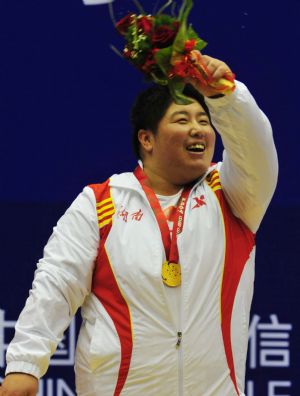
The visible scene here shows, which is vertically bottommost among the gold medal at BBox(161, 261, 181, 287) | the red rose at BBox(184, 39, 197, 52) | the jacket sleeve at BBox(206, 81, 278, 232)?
the gold medal at BBox(161, 261, 181, 287)

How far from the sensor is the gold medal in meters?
3.66

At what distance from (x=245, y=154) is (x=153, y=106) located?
432 mm

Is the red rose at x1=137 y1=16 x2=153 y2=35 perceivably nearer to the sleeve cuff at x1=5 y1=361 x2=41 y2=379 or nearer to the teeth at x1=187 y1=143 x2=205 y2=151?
the teeth at x1=187 y1=143 x2=205 y2=151

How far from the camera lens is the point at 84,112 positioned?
15.4ft

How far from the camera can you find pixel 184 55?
11.1 ft

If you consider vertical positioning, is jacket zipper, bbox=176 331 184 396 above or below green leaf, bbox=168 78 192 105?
below

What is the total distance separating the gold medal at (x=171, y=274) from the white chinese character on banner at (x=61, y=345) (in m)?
1.06

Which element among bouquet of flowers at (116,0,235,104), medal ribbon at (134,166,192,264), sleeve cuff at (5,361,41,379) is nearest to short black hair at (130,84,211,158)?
Result: medal ribbon at (134,166,192,264)

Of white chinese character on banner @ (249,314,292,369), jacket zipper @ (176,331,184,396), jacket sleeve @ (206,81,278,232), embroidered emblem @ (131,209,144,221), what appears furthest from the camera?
white chinese character on banner @ (249,314,292,369)

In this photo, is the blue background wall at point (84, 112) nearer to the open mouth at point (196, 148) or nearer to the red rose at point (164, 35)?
the open mouth at point (196, 148)

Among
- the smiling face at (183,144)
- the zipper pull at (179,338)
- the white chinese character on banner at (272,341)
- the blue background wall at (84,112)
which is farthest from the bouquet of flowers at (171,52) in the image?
the white chinese character on banner at (272,341)

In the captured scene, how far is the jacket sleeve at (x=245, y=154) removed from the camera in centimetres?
352

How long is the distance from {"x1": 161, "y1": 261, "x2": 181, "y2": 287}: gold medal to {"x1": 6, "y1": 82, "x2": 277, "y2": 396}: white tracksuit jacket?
0.02m

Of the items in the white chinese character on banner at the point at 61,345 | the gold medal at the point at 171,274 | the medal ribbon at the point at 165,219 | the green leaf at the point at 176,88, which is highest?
the green leaf at the point at 176,88
